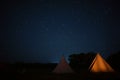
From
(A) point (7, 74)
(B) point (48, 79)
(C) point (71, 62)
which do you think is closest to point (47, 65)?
(C) point (71, 62)

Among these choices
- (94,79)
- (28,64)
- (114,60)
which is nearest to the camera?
(94,79)

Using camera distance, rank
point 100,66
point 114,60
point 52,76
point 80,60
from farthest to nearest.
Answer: point 80,60 → point 114,60 → point 100,66 → point 52,76

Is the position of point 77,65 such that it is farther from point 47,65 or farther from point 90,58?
point 47,65

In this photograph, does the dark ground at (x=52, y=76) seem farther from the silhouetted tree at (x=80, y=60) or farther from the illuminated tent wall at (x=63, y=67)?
the silhouetted tree at (x=80, y=60)

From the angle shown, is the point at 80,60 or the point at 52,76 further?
the point at 80,60

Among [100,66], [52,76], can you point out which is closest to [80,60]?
[100,66]

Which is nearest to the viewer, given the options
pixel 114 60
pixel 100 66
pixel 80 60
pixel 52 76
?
pixel 52 76

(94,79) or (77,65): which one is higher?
(77,65)

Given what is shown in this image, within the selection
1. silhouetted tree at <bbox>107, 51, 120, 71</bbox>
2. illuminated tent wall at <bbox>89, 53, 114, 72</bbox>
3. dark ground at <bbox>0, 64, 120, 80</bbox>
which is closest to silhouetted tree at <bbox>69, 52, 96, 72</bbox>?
silhouetted tree at <bbox>107, 51, 120, 71</bbox>

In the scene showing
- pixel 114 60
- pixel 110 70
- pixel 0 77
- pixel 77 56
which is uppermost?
pixel 77 56

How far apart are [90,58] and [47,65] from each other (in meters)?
7.04

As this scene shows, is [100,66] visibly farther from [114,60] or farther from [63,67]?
[114,60]

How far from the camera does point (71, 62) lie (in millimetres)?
29703

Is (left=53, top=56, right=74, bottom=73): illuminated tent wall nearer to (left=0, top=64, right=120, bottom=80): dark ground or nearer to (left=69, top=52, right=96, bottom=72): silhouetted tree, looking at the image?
(left=0, top=64, right=120, bottom=80): dark ground
